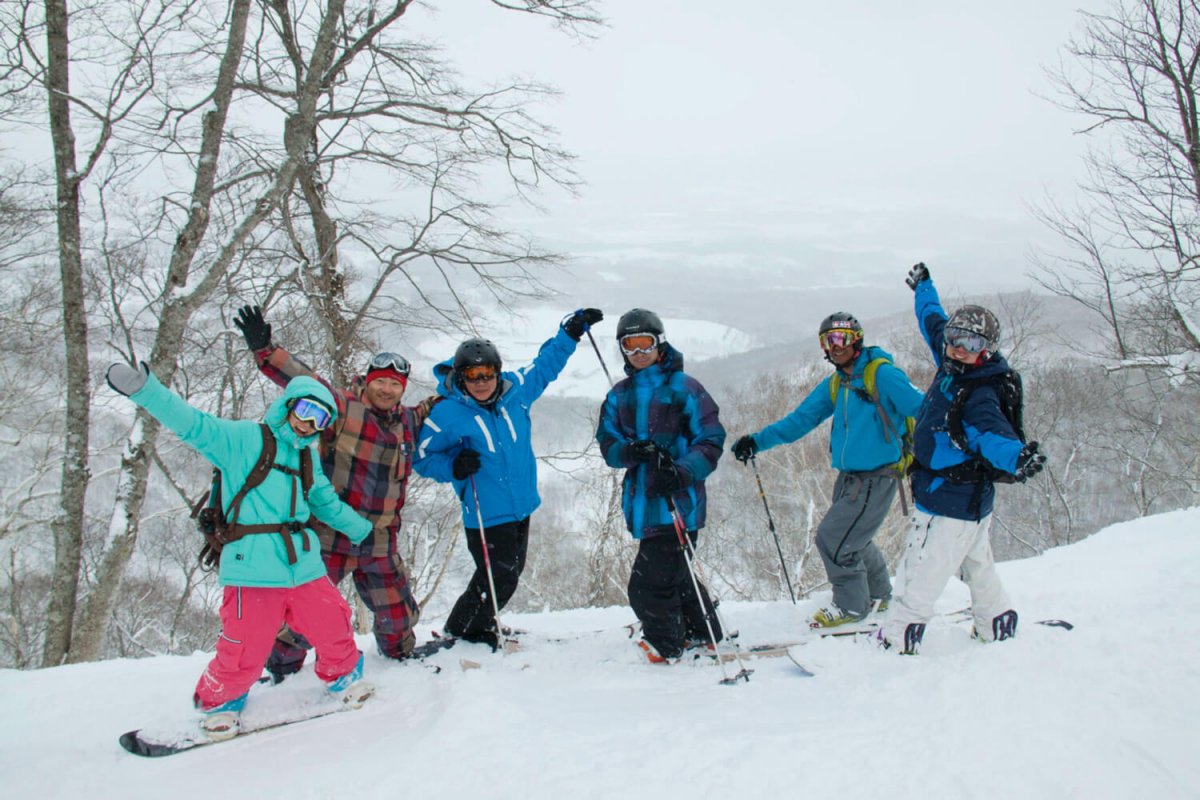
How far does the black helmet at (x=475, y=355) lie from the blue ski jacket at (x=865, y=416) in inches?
73.3

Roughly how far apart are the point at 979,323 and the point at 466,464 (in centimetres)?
290

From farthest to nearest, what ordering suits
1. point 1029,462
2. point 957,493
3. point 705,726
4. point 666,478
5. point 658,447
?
point 658,447 → point 666,478 → point 957,493 → point 1029,462 → point 705,726

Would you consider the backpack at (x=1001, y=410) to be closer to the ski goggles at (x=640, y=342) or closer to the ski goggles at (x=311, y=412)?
the ski goggles at (x=640, y=342)

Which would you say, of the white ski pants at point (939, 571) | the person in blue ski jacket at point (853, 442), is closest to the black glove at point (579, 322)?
the person in blue ski jacket at point (853, 442)

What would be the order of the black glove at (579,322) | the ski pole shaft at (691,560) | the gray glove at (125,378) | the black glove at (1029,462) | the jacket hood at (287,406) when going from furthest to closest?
the black glove at (579,322)
the ski pole shaft at (691,560)
the jacket hood at (287,406)
the black glove at (1029,462)
the gray glove at (125,378)

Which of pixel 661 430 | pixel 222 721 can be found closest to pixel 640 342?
pixel 661 430

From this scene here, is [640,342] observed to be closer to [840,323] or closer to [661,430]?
[661,430]

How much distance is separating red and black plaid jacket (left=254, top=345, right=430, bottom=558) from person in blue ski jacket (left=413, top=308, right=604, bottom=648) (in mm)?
169

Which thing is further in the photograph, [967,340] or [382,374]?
[382,374]

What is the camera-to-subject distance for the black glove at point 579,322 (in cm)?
446

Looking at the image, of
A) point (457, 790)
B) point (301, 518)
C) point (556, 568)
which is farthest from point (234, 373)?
point (556, 568)

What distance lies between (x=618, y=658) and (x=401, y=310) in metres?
7.70

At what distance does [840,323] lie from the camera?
411cm

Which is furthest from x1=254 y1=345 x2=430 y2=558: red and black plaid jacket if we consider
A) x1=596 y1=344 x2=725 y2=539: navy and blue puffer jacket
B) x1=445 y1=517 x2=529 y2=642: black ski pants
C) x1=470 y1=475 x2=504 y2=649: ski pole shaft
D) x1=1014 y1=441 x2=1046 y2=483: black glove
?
x1=1014 y1=441 x2=1046 y2=483: black glove
